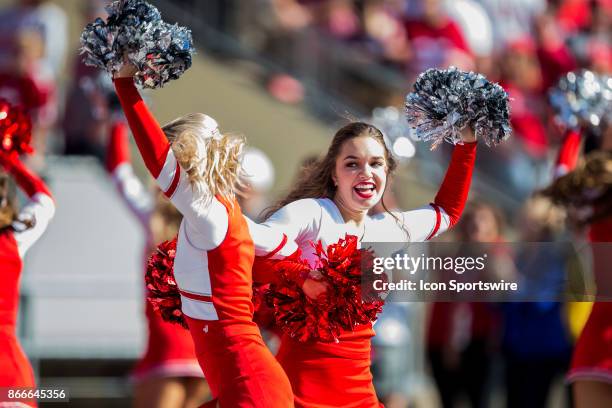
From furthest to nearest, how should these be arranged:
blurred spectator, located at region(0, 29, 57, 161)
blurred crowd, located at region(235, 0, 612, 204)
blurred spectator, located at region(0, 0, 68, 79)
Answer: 1. blurred crowd, located at region(235, 0, 612, 204)
2. blurred spectator, located at region(0, 0, 68, 79)
3. blurred spectator, located at region(0, 29, 57, 161)

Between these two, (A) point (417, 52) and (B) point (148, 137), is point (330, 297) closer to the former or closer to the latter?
(B) point (148, 137)

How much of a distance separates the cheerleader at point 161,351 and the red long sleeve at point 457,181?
165 cm

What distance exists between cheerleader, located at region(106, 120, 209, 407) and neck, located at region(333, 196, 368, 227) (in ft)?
4.95

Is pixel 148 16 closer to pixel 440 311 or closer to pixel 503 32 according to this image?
pixel 440 311

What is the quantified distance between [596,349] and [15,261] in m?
2.26

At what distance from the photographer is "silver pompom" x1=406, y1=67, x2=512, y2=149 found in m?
4.52

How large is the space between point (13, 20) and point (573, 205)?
4890 millimetres

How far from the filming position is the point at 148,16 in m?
4.07

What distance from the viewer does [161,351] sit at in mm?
5965

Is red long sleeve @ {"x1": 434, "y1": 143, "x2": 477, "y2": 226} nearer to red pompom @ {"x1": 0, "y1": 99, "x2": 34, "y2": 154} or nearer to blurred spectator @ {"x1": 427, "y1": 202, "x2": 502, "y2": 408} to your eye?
red pompom @ {"x1": 0, "y1": 99, "x2": 34, "y2": 154}

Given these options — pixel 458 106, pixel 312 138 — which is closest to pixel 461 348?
pixel 312 138

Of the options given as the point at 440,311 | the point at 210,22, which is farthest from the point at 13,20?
the point at 440,311

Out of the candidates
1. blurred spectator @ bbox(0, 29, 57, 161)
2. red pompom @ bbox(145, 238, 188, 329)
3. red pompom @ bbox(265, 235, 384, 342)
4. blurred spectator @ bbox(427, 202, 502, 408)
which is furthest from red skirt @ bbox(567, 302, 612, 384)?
blurred spectator @ bbox(0, 29, 57, 161)

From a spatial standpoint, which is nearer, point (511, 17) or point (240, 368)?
point (240, 368)
